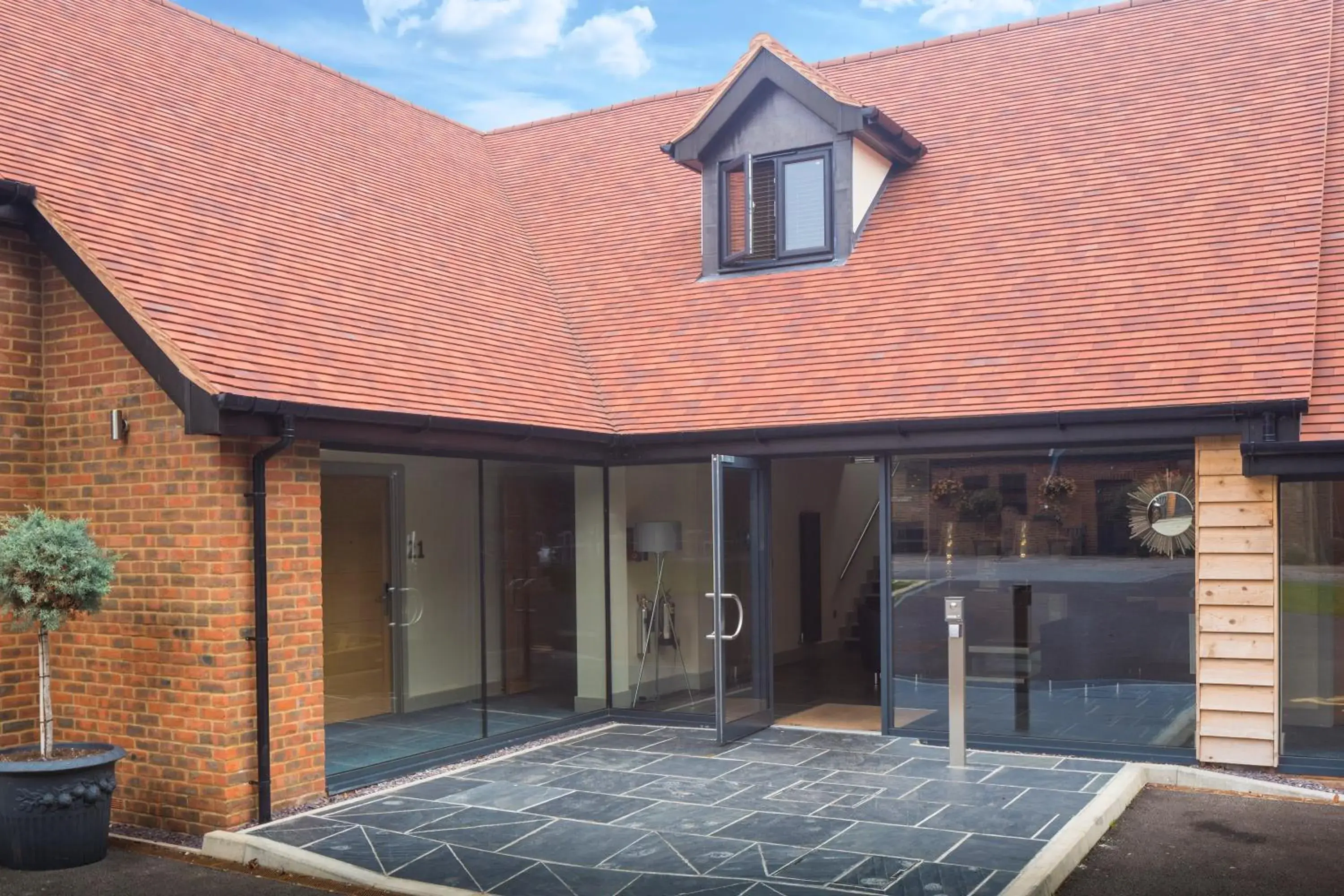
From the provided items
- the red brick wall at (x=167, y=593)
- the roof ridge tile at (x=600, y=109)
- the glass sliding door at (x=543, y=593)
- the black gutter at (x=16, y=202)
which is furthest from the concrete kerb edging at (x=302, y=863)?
the roof ridge tile at (x=600, y=109)

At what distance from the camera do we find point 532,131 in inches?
681

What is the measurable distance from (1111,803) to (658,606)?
4962 mm

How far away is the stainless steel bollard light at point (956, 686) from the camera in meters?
9.50

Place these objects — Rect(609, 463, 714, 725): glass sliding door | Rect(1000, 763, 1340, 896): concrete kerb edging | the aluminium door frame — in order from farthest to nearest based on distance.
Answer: Rect(609, 463, 714, 725): glass sliding door → the aluminium door frame → Rect(1000, 763, 1340, 896): concrete kerb edging

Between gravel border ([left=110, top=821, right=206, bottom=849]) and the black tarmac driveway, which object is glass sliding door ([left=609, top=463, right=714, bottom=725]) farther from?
gravel border ([left=110, top=821, right=206, bottom=849])

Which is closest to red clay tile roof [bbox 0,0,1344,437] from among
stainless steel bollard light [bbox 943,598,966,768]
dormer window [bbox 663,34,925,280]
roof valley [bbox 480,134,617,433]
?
roof valley [bbox 480,134,617,433]

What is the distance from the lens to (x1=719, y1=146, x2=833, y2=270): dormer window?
1272cm

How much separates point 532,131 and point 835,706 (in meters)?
9.27

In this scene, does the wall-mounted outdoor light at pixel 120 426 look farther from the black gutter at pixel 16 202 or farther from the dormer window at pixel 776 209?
the dormer window at pixel 776 209

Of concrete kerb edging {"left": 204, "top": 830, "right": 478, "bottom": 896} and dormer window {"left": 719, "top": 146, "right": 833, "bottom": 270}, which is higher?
dormer window {"left": 719, "top": 146, "right": 833, "bottom": 270}

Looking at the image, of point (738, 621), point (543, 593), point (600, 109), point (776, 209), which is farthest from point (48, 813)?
point (600, 109)

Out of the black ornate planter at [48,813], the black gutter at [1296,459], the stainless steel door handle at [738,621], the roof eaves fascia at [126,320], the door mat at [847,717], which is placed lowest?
the door mat at [847,717]

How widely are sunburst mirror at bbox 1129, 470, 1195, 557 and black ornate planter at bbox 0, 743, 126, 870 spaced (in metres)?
7.45

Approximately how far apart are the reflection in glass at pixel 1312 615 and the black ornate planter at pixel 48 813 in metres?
8.06
